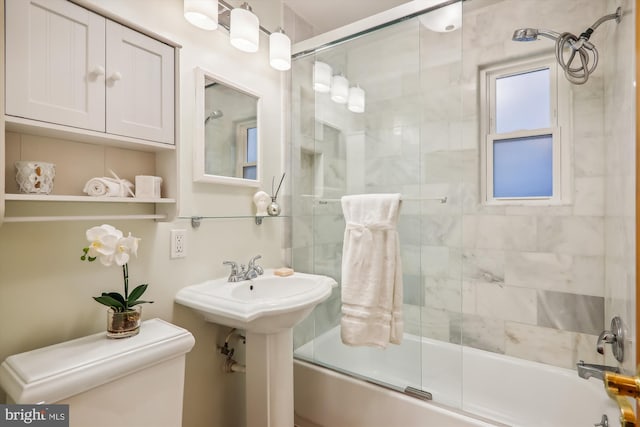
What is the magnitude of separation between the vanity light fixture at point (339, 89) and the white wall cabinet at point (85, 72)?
1.00m

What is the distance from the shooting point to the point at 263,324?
1.22m

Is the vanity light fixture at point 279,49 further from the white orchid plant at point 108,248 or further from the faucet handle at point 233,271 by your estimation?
the white orchid plant at point 108,248

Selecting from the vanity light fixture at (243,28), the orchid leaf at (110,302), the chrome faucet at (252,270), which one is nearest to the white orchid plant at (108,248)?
the orchid leaf at (110,302)

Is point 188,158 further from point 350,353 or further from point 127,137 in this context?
point 350,353

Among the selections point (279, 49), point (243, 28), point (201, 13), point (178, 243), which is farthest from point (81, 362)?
point (279, 49)

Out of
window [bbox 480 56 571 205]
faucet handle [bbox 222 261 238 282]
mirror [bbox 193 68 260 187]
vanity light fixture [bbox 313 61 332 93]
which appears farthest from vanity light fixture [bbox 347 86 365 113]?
faucet handle [bbox 222 261 238 282]

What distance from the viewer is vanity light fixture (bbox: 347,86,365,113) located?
186cm

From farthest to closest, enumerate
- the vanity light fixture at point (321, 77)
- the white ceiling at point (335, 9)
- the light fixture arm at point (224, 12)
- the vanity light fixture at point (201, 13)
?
the white ceiling at point (335, 9) < the vanity light fixture at point (321, 77) < the light fixture arm at point (224, 12) < the vanity light fixture at point (201, 13)

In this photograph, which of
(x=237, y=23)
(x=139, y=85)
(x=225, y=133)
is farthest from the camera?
(x=225, y=133)

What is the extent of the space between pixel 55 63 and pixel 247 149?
906mm

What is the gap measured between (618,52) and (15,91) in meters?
2.06

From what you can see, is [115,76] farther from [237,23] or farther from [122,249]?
[237,23]

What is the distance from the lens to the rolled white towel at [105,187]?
104cm

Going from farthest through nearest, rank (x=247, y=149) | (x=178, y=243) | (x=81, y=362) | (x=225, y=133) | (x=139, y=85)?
(x=247, y=149) → (x=225, y=133) → (x=178, y=243) → (x=139, y=85) → (x=81, y=362)
